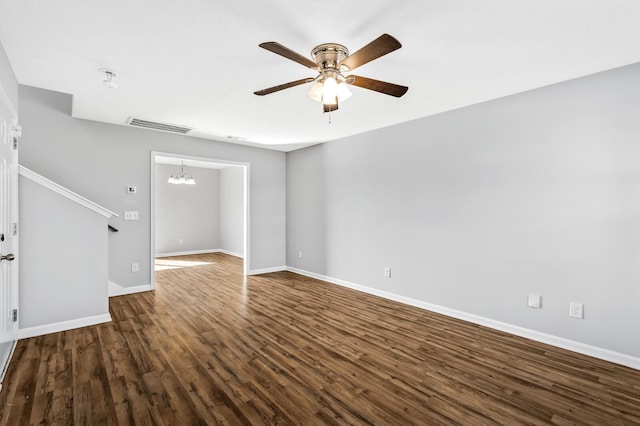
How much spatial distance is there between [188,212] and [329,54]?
24.1 feet

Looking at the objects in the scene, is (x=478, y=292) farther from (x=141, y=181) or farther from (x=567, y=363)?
(x=141, y=181)

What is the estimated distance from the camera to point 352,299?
4.20 metres

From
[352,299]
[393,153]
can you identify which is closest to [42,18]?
[393,153]

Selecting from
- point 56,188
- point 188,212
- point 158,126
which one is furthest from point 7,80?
point 188,212

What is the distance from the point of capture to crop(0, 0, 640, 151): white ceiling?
1.77 metres

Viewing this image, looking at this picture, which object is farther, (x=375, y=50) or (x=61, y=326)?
(x=61, y=326)

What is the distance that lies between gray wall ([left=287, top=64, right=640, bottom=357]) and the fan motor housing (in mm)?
2033

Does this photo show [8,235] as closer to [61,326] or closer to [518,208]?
[61,326]

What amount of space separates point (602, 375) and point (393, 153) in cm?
305

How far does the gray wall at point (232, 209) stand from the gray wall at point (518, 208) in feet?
13.5

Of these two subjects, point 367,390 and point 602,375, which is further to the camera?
point 602,375

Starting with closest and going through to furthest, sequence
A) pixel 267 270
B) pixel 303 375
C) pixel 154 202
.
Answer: pixel 303 375
pixel 154 202
pixel 267 270

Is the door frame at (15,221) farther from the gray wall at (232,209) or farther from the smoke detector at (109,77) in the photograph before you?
the gray wall at (232,209)

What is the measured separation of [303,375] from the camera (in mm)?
2262
